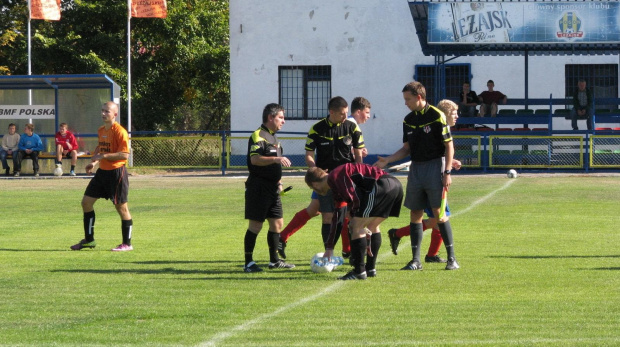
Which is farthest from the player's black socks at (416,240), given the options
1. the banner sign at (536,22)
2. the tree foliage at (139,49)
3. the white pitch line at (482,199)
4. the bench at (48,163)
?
the tree foliage at (139,49)

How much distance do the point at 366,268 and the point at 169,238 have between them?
493 centimetres

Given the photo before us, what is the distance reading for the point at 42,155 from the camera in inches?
1237

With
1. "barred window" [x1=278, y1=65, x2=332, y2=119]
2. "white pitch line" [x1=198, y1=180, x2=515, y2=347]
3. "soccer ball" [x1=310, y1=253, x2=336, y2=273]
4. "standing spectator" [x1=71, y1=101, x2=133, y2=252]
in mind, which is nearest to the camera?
"white pitch line" [x1=198, y1=180, x2=515, y2=347]

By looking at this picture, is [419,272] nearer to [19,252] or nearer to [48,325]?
[48,325]

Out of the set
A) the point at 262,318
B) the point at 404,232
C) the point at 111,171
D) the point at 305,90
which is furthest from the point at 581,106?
the point at 262,318

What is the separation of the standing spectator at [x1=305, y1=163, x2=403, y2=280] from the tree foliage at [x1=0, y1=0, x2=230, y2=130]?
3105 cm

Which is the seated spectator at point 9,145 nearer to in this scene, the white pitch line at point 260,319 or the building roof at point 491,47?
the building roof at point 491,47

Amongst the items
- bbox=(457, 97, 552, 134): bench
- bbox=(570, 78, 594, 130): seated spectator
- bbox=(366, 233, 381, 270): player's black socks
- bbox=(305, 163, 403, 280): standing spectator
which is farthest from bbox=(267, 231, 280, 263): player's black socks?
bbox=(570, 78, 594, 130): seated spectator

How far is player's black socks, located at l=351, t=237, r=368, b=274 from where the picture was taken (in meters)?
9.36

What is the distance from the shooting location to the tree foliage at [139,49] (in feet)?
132

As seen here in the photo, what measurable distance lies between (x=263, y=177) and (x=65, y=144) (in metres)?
21.6

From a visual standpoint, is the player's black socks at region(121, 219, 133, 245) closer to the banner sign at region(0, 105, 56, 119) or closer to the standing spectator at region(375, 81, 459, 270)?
the standing spectator at region(375, 81, 459, 270)

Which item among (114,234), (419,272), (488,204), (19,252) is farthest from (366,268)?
(488,204)

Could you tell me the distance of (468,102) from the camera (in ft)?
101
